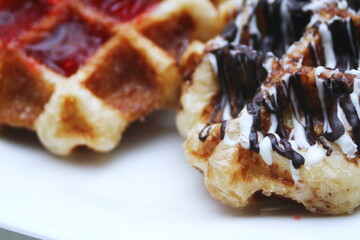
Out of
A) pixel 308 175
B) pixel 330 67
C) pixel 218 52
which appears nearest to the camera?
pixel 308 175

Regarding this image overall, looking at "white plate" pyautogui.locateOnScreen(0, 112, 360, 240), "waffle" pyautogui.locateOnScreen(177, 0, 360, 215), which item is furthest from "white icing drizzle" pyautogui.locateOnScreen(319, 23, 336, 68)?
A: "white plate" pyautogui.locateOnScreen(0, 112, 360, 240)

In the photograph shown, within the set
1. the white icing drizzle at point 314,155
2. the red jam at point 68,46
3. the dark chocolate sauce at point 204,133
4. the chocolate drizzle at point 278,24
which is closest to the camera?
the white icing drizzle at point 314,155

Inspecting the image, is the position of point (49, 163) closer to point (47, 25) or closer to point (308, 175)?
point (47, 25)

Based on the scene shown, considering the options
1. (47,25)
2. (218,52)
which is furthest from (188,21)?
(47,25)

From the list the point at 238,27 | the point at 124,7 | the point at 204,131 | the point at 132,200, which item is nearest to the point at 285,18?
the point at 238,27

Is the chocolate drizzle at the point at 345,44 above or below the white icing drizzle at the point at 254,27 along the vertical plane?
below

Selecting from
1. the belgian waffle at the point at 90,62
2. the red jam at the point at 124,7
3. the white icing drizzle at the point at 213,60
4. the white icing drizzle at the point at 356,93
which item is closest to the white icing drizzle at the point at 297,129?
the white icing drizzle at the point at 356,93

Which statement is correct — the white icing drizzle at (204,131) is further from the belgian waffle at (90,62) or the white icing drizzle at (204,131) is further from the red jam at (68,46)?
the red jam at (68,46)

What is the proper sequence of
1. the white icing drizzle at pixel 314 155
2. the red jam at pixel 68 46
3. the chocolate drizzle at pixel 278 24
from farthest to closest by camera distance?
the red jam at pixel 68 46 → the chocolate drizzle at pixel 278 24 → the white icing drizzle at pixel 314 155
